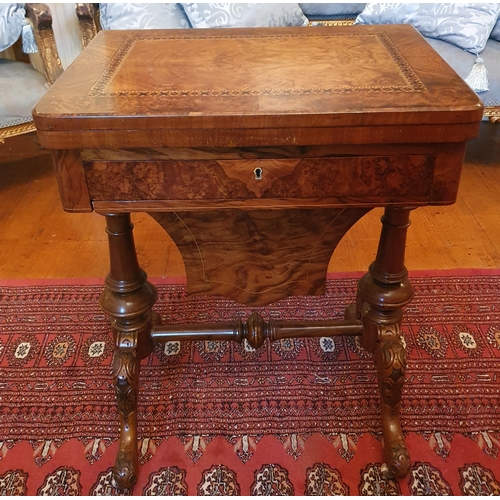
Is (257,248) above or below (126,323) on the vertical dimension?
above

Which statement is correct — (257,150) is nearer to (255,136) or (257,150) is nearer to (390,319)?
(255,136)

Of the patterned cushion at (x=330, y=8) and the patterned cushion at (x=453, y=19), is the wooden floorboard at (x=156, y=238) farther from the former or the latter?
the patterned cushion at (x=330, y=8)

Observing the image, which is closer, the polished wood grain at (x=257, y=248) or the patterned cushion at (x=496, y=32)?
the polished wood grain at (x=257, y=248)

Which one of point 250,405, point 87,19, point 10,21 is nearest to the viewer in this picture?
point 250,405

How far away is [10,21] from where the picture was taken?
2105 mm

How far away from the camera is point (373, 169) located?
0.90m

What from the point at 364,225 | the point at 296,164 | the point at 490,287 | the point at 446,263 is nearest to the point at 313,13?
the point at 364,225

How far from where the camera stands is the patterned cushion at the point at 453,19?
2.14 m

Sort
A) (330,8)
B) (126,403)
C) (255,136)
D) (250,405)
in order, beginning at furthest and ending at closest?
(330,8) < (250,405) < (126,403) < (255,136)

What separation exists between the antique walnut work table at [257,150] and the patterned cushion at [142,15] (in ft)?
3.34

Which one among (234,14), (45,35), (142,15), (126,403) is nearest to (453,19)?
(234,14)

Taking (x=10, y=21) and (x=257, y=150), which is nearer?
(x=257, y=150)

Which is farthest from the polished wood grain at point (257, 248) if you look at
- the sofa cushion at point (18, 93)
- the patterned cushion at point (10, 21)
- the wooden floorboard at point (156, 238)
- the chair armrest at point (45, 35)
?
the patterned cushion at point (10, 21)

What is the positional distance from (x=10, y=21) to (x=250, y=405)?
176 cm
